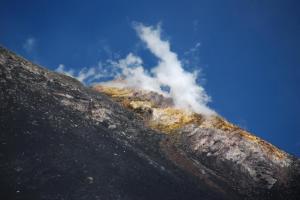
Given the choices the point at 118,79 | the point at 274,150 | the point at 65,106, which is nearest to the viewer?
the point at 65,106

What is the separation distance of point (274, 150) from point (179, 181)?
23.6 metres

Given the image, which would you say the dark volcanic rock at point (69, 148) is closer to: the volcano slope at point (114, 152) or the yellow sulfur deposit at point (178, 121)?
the volcano slope at point (114, 152)

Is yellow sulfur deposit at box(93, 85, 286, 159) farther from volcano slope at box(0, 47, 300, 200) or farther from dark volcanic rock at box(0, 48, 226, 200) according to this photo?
dark volcanic rock at box(0, 48, 226, 200)

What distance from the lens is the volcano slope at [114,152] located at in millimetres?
24266

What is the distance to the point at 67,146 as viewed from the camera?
96.4ft

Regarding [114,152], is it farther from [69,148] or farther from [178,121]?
[178,121]

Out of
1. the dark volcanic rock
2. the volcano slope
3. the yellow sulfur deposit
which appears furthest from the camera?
the yellow sulfur deposit

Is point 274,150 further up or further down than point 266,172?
further up

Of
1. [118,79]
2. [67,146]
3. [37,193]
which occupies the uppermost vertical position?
[118,79]

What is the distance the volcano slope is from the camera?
24.3 m

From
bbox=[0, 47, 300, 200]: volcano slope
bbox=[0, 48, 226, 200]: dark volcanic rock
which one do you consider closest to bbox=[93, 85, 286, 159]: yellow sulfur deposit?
bbox=[0, 47, 300, 200]: volcano slope

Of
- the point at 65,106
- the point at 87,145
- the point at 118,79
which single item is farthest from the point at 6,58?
the point at 118,79

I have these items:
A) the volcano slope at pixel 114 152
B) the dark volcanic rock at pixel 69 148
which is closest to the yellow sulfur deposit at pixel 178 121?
the volcano slope at pixel 114 152

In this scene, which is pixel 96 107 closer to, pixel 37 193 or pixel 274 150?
pixel 37 193
